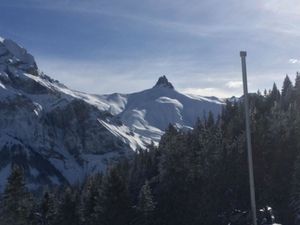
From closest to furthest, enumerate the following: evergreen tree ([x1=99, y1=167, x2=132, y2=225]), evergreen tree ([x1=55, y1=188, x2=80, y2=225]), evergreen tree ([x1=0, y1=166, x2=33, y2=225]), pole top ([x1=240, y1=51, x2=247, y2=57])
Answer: pole top ([x1=240, y1=51, x2=247, y2=57]) → evergreen tree ([x1=0, y1=166, x2=33, y2=225]) → evergreen tree ([x1=99, y1=167, x2=132, y2=225]) → evergreen tree ([x1=55, y1=188, x2=80, y2=225])

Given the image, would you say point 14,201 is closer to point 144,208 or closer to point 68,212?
point 144,208

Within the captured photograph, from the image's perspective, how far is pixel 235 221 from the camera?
265 feet

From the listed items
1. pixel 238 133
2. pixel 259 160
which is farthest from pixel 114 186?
pixel 238 133

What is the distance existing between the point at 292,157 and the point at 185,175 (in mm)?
17779

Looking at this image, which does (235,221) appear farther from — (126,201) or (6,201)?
(6,201)

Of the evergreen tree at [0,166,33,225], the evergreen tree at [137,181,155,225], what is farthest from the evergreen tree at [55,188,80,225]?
the evergreen tree at [0,166,33,225]

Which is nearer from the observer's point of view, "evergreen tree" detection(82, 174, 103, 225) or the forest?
the forest

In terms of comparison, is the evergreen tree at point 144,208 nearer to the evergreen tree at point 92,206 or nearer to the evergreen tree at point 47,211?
the evergreen tree at point 92,206

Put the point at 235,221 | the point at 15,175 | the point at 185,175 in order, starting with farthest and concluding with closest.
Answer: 1. the point at 185,175
2. the point at 235,221
3. the point at 15,175

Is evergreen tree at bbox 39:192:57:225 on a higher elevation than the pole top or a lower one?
lower

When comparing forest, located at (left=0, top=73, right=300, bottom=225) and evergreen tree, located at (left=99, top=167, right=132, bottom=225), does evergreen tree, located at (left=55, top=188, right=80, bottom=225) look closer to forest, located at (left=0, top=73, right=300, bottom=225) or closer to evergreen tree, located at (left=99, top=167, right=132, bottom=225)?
forest, located at (left=0, top=73, right=300, bottom=225)

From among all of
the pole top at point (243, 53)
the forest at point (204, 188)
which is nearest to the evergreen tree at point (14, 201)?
the forest at point (204, 188)

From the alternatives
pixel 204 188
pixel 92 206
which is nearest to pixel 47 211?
pixel 92 206

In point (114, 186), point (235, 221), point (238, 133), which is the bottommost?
point (235, 221)
